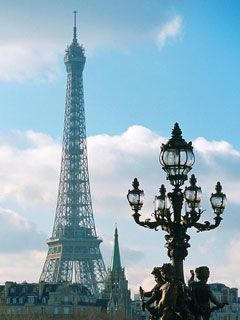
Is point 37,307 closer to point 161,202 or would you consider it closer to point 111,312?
point 111,312

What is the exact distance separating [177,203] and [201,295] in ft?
9.16

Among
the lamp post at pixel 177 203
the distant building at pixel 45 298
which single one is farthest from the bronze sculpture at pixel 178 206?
the distant building at pixel 45 298

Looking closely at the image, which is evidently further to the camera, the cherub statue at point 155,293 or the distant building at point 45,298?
the distant building at point 45,298

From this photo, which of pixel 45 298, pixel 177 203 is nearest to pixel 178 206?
pixel 177 203

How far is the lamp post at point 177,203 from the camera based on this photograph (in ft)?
96.9

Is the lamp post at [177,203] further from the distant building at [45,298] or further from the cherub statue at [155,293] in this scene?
the distant building at [45,298]

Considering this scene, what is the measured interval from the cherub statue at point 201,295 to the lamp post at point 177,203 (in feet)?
2.18

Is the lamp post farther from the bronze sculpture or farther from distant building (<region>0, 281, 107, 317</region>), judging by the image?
distant building (<region>0, 281, 107, 317</region>)

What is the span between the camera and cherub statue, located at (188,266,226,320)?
93.0 feet

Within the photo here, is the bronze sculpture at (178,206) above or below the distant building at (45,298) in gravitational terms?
below

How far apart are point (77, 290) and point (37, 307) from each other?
39.7 feet

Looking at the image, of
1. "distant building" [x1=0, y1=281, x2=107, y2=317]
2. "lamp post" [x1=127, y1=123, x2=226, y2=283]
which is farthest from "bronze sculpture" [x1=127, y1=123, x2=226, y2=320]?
"distant building" [x1=0, y1=281, x2=107, y2=317]

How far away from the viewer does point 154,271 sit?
2889cm

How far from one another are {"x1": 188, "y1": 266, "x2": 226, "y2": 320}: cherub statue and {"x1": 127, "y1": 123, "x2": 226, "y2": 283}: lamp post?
2.18ft
